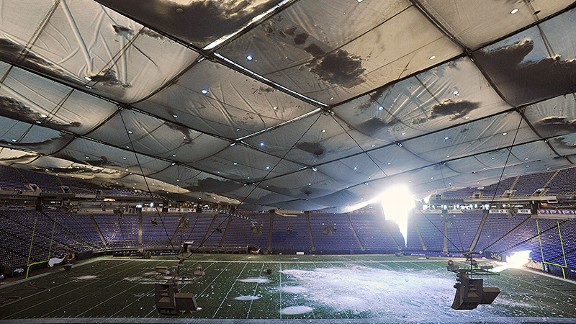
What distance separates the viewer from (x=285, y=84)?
9.09 m

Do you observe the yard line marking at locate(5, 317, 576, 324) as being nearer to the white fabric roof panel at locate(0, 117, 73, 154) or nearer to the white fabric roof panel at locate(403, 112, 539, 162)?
the white fabric roof panel at locate(0, 117, 73, 154)

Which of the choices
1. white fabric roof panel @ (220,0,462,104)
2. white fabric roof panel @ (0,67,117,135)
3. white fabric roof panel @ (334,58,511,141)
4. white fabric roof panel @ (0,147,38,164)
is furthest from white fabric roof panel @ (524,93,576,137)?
white fabric roof panel @ (0,147,38,164)

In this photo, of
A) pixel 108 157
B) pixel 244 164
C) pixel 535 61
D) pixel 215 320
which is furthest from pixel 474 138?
pixel 108 157

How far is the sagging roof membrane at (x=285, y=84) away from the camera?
6.43 m

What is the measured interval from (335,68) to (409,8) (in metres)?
2.49

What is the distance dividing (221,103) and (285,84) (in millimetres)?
2480

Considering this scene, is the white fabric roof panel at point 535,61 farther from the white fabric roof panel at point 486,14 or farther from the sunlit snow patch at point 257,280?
the sunlit snow patch at point 257,280

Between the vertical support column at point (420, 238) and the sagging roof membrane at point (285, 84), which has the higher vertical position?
the sagging roof membrane at point (285, 84)

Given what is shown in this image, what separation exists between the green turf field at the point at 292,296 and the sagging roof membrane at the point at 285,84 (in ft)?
22.1

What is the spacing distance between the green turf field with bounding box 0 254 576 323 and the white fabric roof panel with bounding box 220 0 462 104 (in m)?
8.01

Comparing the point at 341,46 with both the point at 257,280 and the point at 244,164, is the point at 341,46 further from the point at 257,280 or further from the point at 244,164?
the point at 257,280

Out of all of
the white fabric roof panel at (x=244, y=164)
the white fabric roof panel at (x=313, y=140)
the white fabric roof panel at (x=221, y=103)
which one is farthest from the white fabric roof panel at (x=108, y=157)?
the white fabric roof panel at (x=313, y=140)

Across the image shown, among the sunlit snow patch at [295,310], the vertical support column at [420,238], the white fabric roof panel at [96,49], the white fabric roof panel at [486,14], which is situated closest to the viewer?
the white fabric roof panel at [486,14]

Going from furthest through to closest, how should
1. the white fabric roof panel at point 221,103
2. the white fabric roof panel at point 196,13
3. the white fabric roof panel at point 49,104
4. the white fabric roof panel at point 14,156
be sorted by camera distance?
the white fabric roof panel at point 14,156
the white fabric roof panel at point 49,104
the white fabric roof panel at point 221,103
the white fabric roof panel at point 196,13
